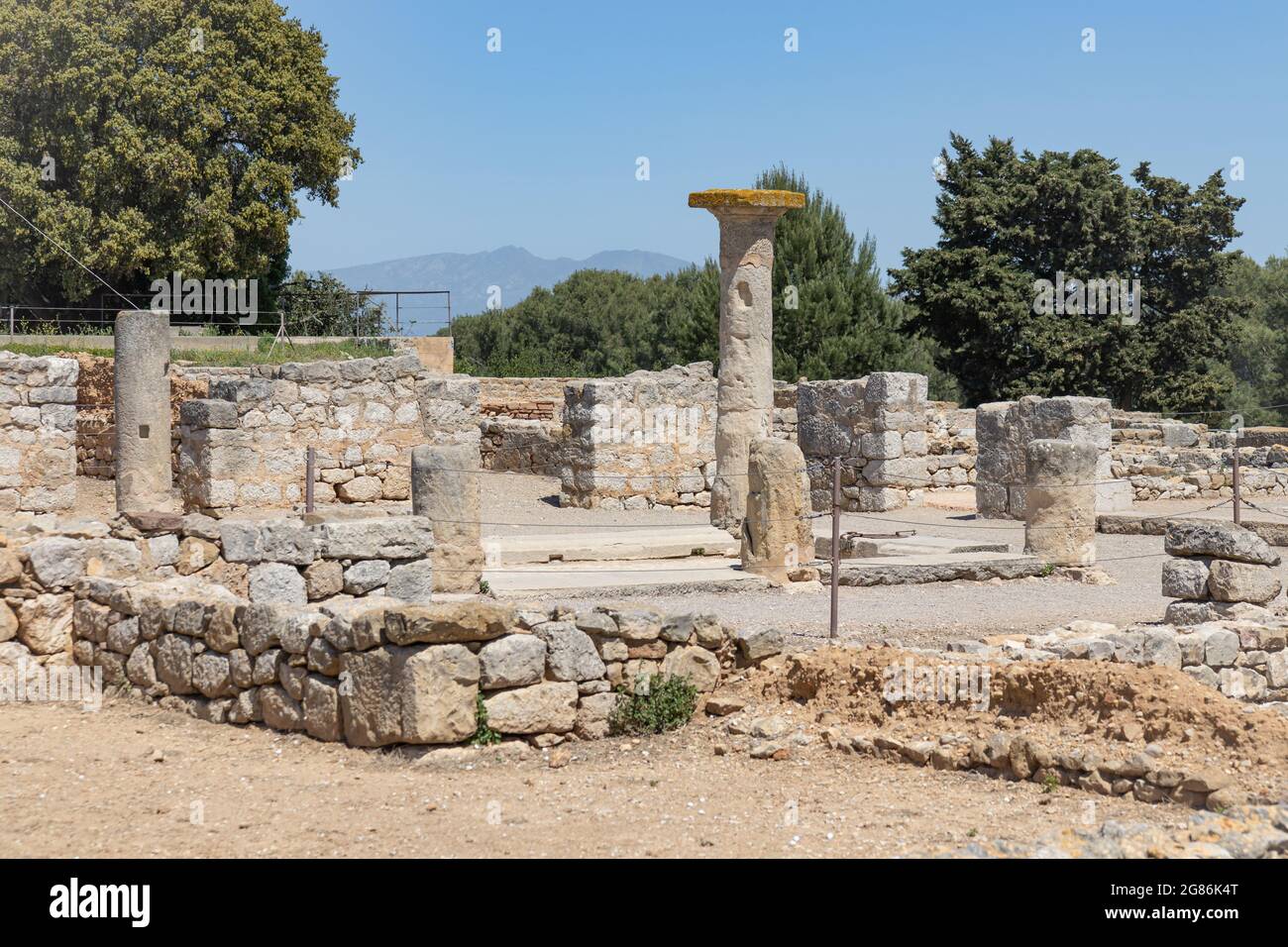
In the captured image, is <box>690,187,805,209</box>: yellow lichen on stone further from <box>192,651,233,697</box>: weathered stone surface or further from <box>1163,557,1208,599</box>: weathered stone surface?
<box>192,651,233,697</box>: weathered stone surface

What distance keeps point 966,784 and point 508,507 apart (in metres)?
12.0

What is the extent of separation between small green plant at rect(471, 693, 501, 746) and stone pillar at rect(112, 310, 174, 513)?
9.27 m

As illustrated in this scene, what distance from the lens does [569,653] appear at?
7398 millimetres

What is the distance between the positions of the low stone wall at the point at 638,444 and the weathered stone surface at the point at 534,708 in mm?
11362

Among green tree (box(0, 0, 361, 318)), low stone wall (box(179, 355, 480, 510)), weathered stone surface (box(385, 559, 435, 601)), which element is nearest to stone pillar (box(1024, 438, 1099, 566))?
weathered stone surface (box(385, 559, 435, 601))

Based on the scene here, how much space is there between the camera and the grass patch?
20.9m

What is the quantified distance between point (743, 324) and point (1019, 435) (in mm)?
4297

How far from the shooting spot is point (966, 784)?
21.8 feet

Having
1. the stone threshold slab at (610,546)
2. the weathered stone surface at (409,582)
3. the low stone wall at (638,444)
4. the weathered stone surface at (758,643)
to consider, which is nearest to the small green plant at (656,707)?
the weathered stone surface at (758,643)

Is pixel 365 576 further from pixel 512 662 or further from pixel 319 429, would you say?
pixel 319 429

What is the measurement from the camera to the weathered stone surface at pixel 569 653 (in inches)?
291

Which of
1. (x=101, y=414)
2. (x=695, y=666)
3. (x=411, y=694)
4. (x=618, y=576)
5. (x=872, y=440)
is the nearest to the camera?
(x=411, y=694)

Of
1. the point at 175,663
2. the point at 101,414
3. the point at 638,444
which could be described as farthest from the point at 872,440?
the point at 175,663

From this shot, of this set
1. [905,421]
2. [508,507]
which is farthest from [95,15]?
[905,421]
